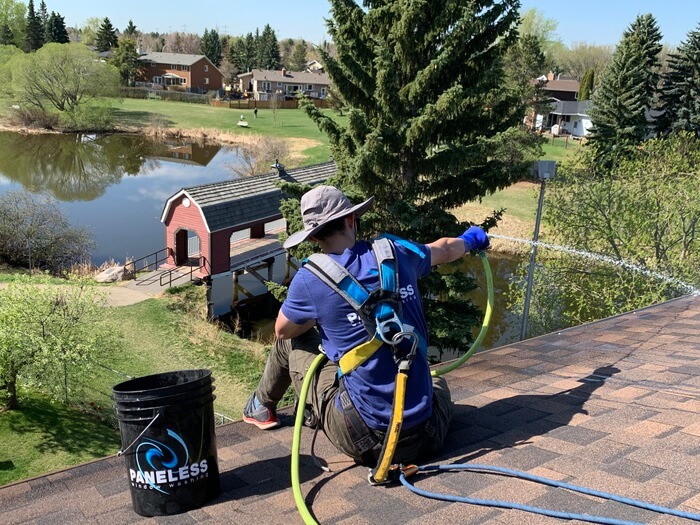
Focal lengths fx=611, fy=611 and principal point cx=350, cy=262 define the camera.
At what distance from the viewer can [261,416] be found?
4.61 m

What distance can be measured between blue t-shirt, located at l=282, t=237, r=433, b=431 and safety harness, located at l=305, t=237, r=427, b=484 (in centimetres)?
5

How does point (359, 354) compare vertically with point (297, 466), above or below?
above

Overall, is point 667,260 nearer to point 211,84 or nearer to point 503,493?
point 503,493

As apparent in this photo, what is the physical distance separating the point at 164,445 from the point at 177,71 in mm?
108080

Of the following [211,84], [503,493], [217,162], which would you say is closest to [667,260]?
[503,493]

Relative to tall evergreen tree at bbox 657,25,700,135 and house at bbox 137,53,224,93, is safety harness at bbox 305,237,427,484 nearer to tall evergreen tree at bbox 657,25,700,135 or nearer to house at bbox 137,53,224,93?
tall evergreen tree at bbox 657,25,700,135

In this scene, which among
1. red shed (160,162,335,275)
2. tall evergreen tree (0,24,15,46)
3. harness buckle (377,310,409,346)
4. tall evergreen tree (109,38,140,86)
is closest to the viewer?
harness buckle (377,310,409,346)

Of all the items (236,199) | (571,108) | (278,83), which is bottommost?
(236,199)

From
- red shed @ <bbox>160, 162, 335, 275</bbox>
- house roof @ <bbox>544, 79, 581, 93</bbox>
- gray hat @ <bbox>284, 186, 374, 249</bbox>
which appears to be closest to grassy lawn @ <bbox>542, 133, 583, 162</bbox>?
house roof @ <bbox>544, 79, 581, 93</bbox>

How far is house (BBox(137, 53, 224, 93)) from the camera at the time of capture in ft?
335

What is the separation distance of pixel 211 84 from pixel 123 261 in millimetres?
85371

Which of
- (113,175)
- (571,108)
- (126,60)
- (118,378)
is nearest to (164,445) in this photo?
(118,378)

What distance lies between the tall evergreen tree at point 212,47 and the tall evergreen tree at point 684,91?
8802cm

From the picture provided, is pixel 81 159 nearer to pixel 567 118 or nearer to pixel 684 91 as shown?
pixel 684 91
